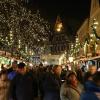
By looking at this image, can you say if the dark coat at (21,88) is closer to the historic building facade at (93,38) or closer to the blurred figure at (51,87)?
the blurred figure at (51,87)

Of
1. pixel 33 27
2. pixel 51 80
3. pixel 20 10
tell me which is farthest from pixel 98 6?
pixel 51 80

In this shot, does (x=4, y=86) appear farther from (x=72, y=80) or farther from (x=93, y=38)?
(x=93, y=38)

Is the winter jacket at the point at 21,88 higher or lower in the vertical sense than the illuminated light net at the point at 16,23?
lower

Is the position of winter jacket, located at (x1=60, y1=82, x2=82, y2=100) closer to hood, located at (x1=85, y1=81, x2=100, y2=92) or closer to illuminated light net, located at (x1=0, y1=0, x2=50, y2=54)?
hood, located at (x1=85, y1=81, x2=100, y2=92)

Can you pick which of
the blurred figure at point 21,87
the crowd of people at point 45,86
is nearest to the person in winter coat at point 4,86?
the crowd of people at point 45,86

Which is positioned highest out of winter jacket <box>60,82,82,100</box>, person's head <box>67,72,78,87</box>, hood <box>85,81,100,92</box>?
person's head <box>67,72,78,87</box>

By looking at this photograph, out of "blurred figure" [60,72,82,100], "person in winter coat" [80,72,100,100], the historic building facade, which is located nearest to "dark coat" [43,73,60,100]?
"blurred figure" [60,72,82,100]

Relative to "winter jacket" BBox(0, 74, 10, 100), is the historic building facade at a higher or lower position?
higher

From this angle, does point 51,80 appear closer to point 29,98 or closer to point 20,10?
point 29,98

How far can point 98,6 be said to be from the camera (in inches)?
3083

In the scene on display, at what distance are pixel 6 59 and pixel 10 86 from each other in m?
31.8

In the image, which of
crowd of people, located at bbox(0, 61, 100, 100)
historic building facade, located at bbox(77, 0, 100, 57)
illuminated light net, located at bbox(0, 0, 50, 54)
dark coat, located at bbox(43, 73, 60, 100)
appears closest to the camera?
crowd of people, located at bbox(0, 61, 100, 100)

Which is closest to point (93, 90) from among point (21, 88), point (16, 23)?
point (21, 88)

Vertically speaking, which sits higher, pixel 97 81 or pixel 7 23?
pixel 7 23
